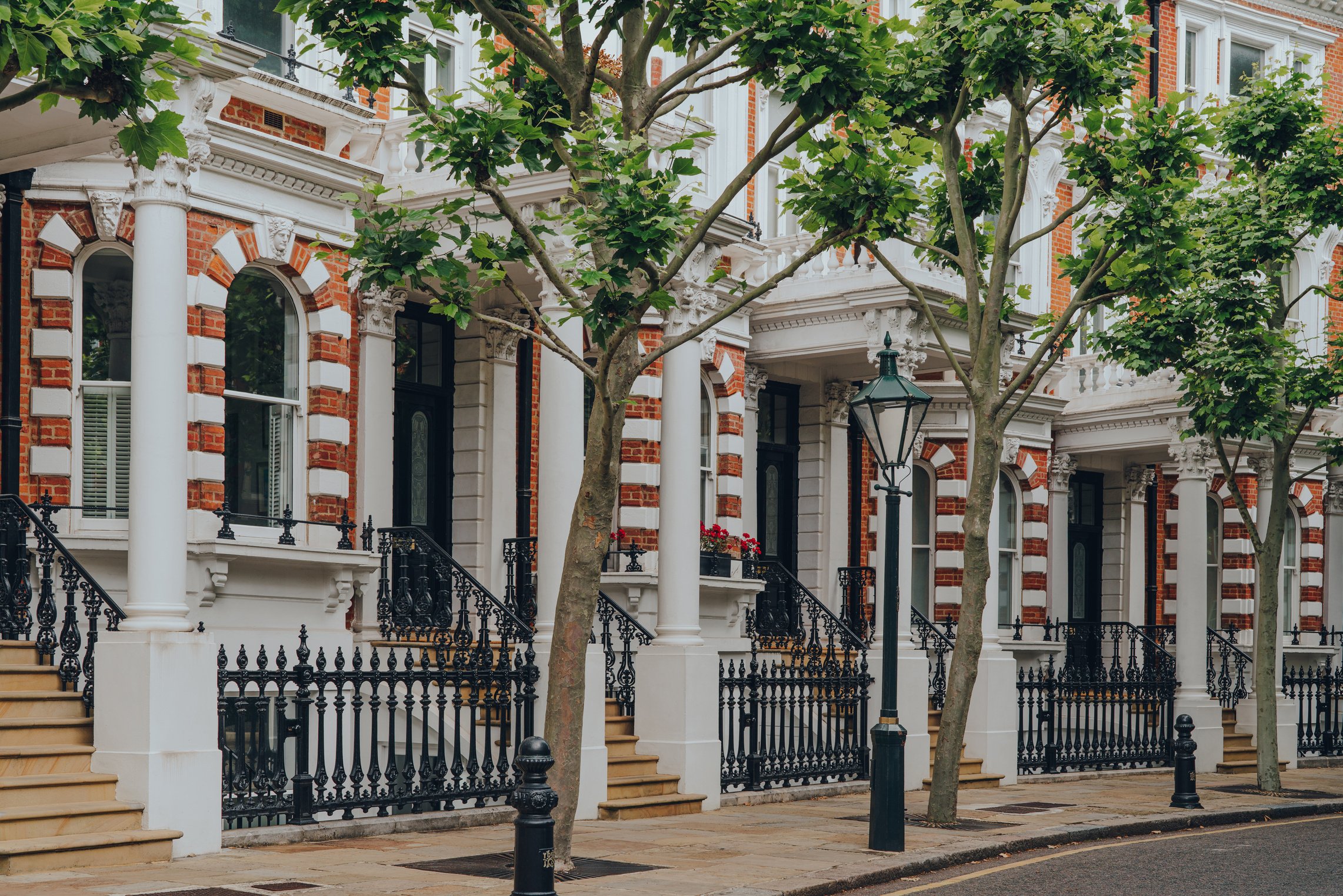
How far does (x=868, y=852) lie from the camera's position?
12.4 metres

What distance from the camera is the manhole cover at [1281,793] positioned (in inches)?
727

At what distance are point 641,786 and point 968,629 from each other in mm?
3335

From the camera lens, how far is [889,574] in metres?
13.1

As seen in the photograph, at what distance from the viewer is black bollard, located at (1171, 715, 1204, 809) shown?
16.7m

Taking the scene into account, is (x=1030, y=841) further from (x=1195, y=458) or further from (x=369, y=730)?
(x=1195, y=458)

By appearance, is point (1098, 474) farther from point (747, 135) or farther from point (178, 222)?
point (178, 222)

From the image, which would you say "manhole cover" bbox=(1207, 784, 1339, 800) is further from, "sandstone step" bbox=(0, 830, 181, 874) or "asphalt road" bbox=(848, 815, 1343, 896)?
"sandstone step" bbox=(0, 830, 181, 874)

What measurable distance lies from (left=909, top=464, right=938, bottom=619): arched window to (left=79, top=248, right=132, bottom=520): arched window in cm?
1396

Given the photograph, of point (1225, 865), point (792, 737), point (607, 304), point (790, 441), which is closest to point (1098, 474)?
point (790, 441)

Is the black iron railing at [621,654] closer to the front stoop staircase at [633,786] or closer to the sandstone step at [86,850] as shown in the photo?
the front stoop staircase at [633,786]

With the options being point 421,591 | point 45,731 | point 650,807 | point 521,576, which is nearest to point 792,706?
point 650,807

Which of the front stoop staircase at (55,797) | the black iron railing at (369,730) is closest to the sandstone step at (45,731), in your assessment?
the front stoop staircase at (55,797)

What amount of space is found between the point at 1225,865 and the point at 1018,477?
1396cm

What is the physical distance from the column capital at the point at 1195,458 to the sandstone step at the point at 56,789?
1623cm
